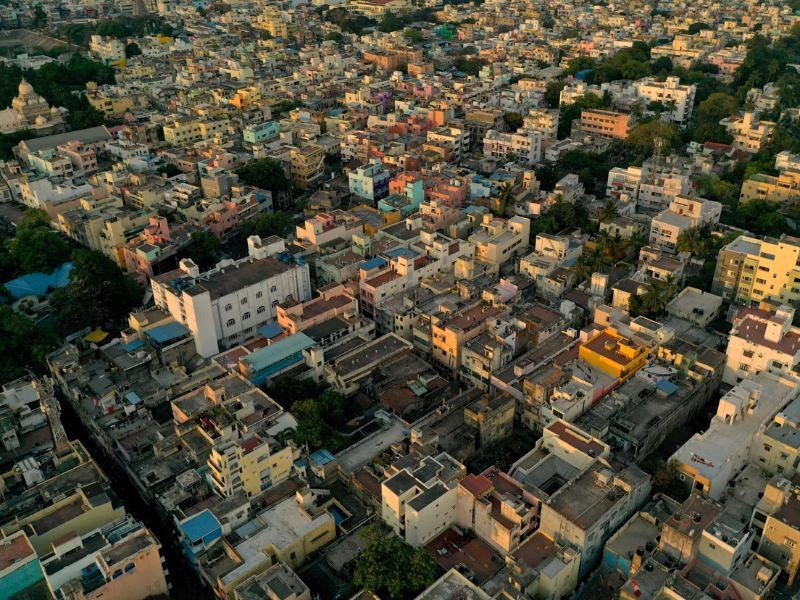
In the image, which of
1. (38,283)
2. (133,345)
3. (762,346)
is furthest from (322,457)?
(38,283)

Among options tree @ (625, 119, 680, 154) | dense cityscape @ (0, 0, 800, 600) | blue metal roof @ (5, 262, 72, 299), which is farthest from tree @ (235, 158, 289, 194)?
tree @ (625, 119, 680, 154)

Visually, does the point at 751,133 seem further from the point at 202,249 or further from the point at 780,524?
the point at 202,249

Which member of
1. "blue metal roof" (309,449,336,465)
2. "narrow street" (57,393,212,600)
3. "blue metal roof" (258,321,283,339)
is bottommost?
"narrow street" (57,393,212,600)

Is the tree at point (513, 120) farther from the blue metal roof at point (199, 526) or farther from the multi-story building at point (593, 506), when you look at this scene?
the blue metal roof at point (199, 526)

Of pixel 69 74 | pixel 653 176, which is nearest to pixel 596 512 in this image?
pixel 653 176

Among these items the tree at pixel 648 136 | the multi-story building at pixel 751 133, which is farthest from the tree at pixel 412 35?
the multi-story building at pixel 751 133

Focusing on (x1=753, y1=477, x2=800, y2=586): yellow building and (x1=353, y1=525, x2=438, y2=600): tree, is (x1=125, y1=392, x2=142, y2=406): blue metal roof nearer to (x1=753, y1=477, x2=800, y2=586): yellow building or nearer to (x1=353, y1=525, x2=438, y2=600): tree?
(x1=353, y1=525, x2=438, y2=600): tree

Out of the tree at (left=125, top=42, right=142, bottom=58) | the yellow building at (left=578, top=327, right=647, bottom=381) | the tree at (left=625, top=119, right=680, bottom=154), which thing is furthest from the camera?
the tree at (left=125, top=42, right=142, bottom=58)
